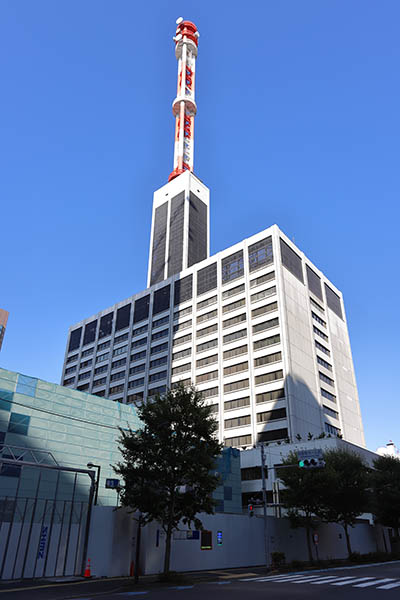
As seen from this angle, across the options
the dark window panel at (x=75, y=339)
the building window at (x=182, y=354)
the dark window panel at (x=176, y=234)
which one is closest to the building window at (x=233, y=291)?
the building window at (x=182, y=354)

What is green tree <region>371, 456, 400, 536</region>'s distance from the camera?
43469 millimetres

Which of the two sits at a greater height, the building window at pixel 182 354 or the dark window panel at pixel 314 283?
the dark window panel at pixel 314 283

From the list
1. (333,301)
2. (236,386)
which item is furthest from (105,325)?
(333,301)

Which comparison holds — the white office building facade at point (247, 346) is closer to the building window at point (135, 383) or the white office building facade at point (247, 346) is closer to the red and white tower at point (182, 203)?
the building window at point (135, 383)

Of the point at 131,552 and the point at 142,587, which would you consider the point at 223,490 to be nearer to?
the point at 131,552

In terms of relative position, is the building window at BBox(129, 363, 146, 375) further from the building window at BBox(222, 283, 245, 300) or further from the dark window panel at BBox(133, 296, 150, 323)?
the building window at BBox(222, 283, 245, 300)

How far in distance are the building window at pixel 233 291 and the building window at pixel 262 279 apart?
2.39 m

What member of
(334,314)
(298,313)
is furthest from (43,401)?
(334,314)

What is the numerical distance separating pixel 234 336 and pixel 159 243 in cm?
5313

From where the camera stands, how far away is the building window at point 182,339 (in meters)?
89.8

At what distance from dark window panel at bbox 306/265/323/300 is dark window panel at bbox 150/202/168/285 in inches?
1698

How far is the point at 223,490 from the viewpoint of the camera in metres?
50.6

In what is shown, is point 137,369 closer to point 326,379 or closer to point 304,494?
point 326,379

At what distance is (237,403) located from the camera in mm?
74688
